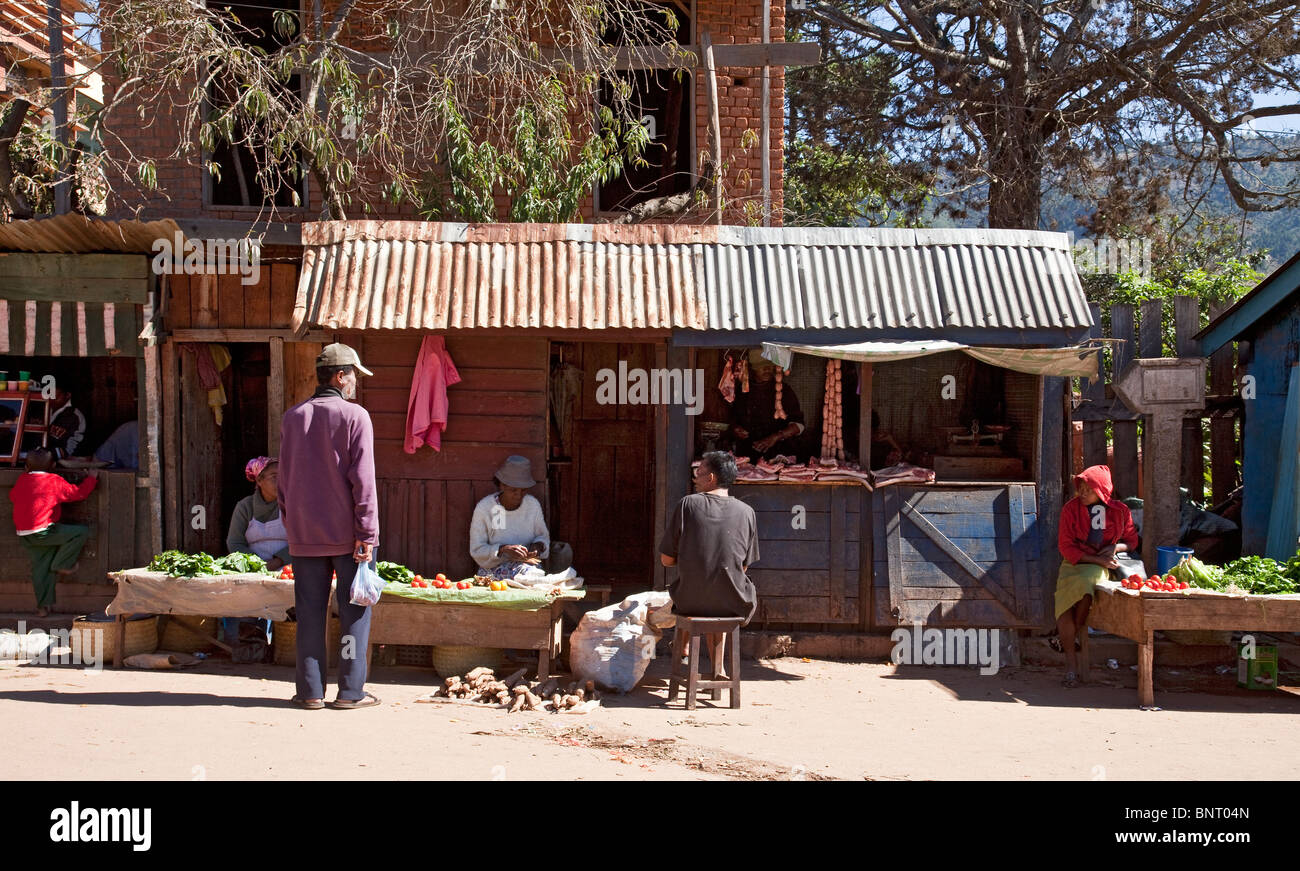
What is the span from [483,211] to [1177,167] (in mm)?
11524

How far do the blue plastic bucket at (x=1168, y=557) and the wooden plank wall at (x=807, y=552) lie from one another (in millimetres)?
2596

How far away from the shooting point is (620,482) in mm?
12695

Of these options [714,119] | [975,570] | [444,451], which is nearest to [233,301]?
[444,451]

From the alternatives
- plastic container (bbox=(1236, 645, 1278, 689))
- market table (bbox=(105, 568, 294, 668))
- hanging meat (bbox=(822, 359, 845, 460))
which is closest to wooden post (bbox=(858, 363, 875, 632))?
hanging meat (bbox=(822, 359, 845, 460))

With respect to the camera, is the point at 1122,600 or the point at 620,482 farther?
the point at 620,482

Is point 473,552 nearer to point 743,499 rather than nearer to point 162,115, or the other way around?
point 743,499

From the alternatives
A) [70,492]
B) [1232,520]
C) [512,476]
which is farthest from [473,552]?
[1232,520]

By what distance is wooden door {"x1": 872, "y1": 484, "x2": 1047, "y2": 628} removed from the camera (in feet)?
29.7

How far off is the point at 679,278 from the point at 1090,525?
3.68 meters

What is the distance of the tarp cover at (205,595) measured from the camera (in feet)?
27.3

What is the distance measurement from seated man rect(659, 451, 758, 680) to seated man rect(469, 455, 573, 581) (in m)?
1.55

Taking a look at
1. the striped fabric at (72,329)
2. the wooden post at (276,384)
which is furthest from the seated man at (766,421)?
the striped fabric at (72,329)

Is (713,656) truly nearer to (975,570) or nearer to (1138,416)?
(975,570)

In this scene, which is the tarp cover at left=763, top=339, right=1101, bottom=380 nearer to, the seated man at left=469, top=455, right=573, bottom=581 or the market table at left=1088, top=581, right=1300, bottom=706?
the market table at left=1088, top=581, right=1300, bottom=706
